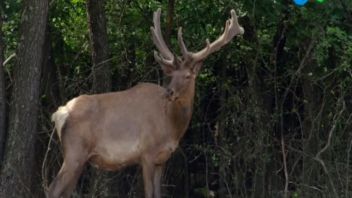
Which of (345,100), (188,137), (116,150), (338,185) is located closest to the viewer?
(116,150)

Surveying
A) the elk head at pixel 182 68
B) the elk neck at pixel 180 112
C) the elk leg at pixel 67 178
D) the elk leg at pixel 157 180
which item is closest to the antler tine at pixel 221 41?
the elk head at pixel 182 68

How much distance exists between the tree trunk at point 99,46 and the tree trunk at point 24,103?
1.26 meters

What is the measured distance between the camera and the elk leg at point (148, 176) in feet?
32.1

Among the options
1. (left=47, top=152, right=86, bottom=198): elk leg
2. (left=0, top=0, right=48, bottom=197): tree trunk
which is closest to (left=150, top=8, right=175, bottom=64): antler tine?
(left=0, top=0, right=48, bottom=197): tree trunk

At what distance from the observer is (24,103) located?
10.3 m

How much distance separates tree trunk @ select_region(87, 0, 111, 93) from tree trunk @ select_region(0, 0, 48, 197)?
4.12ft

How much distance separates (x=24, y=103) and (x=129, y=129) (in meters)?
1.38

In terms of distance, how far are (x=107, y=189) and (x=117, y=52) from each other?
7.84 ft

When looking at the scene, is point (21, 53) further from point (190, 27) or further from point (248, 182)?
point (248, 182)

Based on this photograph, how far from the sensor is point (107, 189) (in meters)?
11.4

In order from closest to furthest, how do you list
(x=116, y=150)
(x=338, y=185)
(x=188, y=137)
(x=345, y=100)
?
(x=116, y=150)
(x=338, y=185)
(x=345, y=100)
(x=188, y=137)

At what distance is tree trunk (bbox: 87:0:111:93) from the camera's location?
1157cm

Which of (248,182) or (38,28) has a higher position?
(38,28)

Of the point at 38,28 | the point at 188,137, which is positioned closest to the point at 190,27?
the point at 188,137
